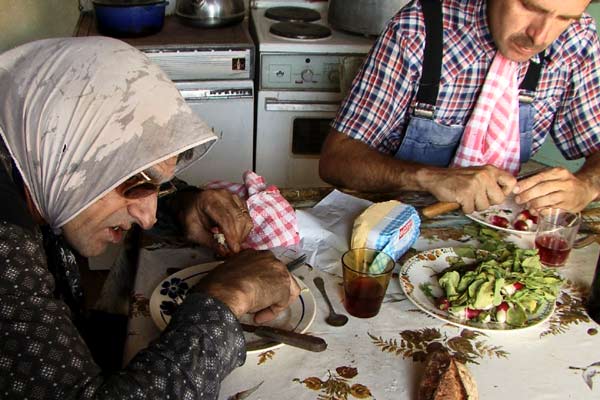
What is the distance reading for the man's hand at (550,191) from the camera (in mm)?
1630

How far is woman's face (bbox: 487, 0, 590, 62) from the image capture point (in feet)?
5.49

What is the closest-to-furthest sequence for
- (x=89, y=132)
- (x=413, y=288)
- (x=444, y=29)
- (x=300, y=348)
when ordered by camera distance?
(x=89, y=132), (x=300, y=348), (x=413, y=288), (x=444, y=29)

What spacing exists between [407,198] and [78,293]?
891 mm

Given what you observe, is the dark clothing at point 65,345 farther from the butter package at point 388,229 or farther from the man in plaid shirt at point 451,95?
the man in plaid shirt at point 451,95

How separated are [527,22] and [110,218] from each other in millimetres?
1248

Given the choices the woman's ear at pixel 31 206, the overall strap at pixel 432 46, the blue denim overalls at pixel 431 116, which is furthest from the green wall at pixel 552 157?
the woman's ear at pixel 31 206

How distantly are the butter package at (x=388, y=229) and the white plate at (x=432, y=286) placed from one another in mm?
49

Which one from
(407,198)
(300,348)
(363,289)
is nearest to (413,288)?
(363,289)

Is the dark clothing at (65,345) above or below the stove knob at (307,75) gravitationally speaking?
above

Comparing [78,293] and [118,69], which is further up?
[118,69]

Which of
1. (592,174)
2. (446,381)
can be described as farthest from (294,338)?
(592,174)

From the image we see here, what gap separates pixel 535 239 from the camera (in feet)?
5.01

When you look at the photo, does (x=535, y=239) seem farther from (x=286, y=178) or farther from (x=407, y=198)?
(x=286, y=178)

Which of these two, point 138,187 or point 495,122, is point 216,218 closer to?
point 138,187
